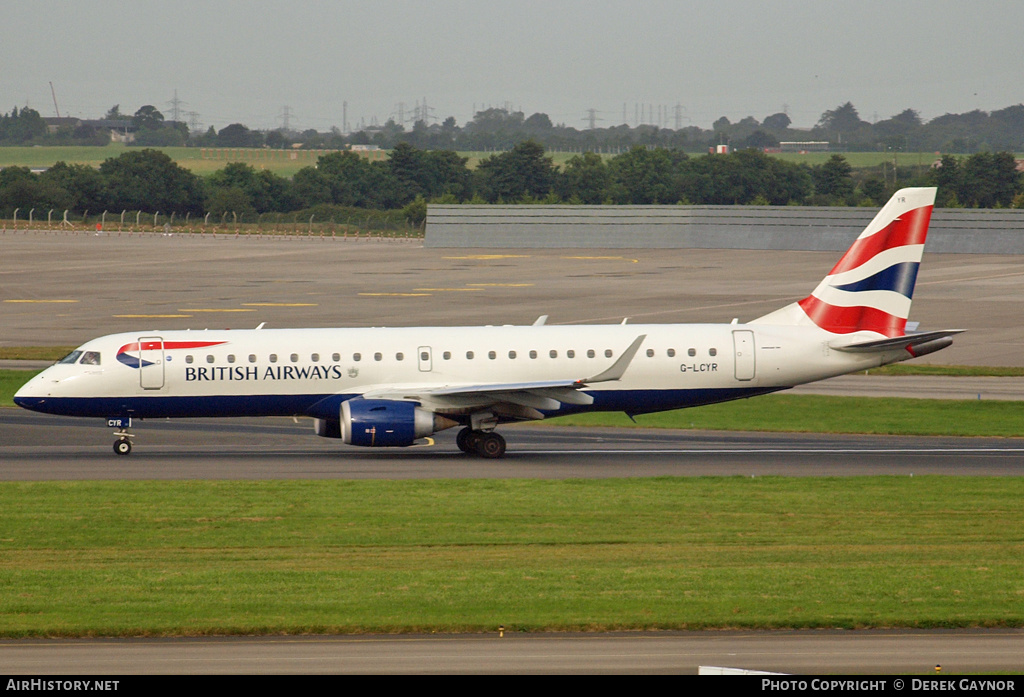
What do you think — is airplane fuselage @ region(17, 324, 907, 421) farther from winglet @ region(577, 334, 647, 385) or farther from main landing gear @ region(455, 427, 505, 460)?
winglet @ region(577, 334, 647, 385)

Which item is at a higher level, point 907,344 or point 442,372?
point 907,344

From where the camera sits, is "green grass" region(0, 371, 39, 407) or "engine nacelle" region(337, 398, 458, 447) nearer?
"engine nacelle" region(337, 398, 458, 447)

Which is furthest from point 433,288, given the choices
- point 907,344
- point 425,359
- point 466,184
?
point 466,184

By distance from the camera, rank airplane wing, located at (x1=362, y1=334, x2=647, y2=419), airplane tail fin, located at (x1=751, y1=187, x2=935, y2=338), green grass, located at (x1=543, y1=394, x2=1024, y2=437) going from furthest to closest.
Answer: green grass, located at (x1=543, y1=394, x2=1024, y2=437) → airplane tail fin, located at (x1=751, y1=187, x2=935, y2=338) → airplane wing, located at (x1=362, y1=334, x2=647, y2=419)

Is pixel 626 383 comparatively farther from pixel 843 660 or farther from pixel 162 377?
pixel 843 660

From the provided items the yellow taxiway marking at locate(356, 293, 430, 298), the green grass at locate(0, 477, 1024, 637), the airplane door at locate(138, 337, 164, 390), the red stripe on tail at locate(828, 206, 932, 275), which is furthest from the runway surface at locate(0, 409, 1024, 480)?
the yellow taxiway marking at locate(356, 293, 430, 298)

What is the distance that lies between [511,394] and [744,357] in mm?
6759

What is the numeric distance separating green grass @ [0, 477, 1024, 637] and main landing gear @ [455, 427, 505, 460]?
449 centimetres

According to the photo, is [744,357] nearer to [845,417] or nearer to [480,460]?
[480,460]

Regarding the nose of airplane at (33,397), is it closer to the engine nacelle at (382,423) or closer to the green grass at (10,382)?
the engine nacelle at (382,423)

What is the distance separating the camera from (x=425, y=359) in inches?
1371

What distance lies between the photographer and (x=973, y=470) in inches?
1265

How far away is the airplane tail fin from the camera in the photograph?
120 ft

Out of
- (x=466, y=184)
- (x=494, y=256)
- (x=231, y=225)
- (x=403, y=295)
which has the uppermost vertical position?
(x=466, y=184)
